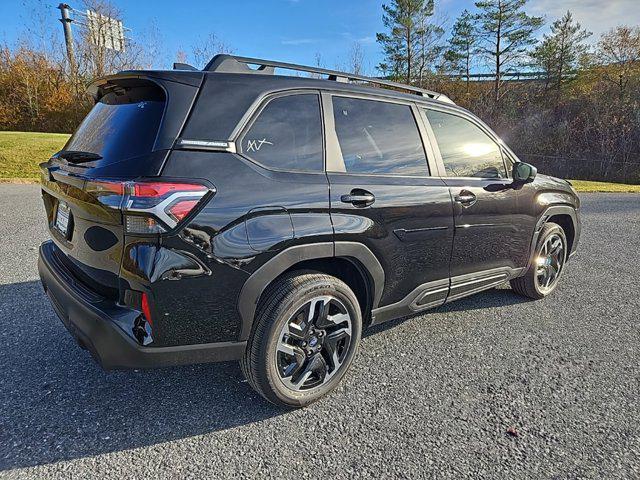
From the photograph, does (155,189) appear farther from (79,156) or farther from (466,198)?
(466,198)

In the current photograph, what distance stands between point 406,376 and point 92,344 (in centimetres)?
189

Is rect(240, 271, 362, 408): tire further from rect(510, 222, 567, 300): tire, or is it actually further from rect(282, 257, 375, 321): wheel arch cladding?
rect(510, 222, 567, 300): tire

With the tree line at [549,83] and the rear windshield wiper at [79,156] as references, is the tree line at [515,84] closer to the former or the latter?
the tree line at [549,83]

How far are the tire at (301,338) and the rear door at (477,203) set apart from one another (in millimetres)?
1102

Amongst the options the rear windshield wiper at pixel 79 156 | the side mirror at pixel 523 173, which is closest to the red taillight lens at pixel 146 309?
the rear windshield wiper at pixel 79 156

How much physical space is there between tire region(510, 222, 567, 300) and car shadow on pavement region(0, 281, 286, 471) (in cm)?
284

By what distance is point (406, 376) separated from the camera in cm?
265

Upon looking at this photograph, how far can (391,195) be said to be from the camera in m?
2.50

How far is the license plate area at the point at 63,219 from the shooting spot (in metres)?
2.19

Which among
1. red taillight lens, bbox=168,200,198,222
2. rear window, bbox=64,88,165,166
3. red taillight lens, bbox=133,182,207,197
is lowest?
red taillight lens, bbox=168,200,198,222

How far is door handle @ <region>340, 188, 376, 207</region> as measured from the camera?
2.30 metres

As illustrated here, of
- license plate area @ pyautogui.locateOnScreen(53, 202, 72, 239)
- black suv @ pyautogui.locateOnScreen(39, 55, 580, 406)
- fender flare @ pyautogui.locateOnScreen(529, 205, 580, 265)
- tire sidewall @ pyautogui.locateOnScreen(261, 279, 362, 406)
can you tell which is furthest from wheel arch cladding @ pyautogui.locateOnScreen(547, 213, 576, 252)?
license plate area @ pyautogui.locateOnScreen(53, 202, 72, 239)

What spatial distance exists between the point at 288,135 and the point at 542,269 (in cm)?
311

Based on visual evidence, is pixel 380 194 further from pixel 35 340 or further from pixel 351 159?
pixel 35 340
